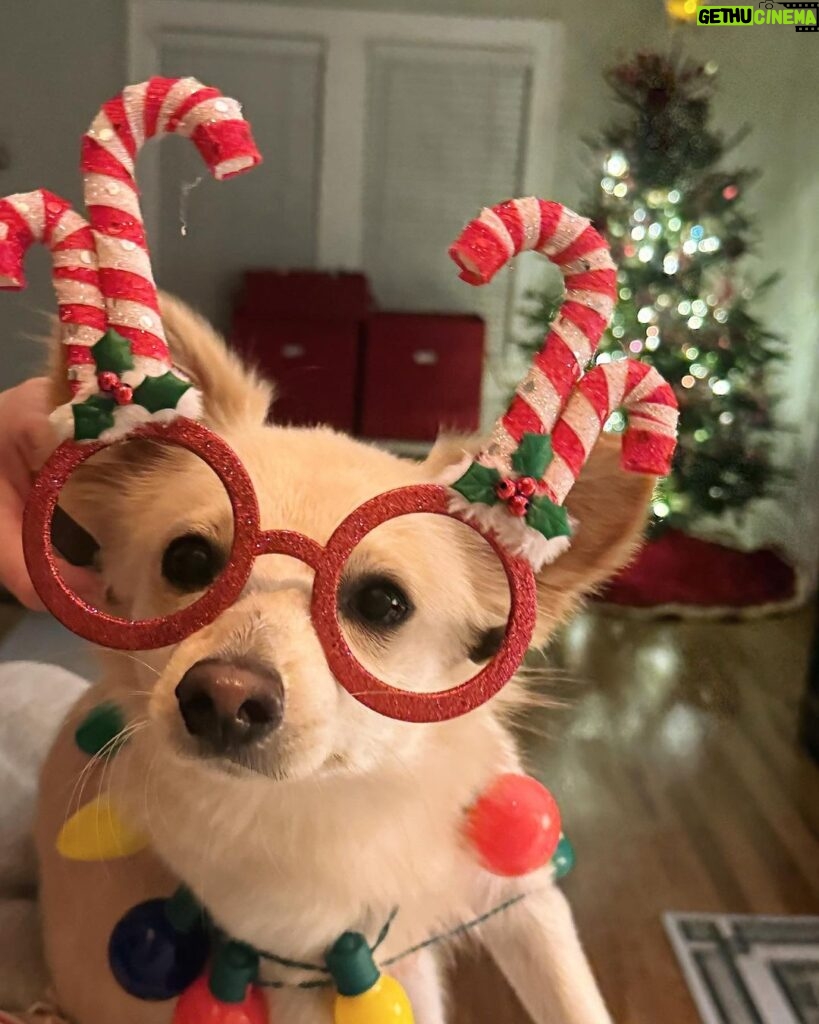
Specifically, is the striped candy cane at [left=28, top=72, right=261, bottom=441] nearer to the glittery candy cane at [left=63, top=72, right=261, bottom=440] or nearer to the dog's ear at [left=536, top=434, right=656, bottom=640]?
the glittery candy cane at [left=63, top=72, right=261, bottom=440]

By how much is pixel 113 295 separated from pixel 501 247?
230 millimetres

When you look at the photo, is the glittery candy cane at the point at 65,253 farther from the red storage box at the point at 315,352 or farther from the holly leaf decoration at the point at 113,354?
the red storage box at the point at 315,352

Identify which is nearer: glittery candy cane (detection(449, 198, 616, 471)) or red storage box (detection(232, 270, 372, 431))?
glittery candy cane (detection(449, 198, 616, 471))

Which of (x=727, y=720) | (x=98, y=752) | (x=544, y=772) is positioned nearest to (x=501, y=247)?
(x=98, y=752)

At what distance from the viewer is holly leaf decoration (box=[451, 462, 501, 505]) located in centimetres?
54

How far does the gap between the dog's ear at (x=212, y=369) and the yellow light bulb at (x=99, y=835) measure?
313 millimetres

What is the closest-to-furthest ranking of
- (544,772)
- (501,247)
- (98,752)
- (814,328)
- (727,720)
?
A: (501,247), (98,752), (544,772), (727,720), (814,328)

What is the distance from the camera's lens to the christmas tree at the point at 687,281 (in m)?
3.05

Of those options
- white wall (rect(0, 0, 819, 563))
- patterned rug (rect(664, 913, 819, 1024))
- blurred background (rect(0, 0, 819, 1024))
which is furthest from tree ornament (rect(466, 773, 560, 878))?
white wall (rect(0, 0, 819, 563))

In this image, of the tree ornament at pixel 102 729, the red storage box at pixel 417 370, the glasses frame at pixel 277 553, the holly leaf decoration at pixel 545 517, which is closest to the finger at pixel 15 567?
the tree ornament at pixel 102 729

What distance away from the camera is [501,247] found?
52cm

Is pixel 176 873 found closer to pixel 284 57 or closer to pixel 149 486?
pixel 149 486

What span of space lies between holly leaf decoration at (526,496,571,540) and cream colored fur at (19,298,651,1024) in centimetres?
9

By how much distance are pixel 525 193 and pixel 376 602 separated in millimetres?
3439
